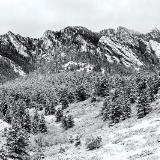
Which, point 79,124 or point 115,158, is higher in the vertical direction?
point 79,124

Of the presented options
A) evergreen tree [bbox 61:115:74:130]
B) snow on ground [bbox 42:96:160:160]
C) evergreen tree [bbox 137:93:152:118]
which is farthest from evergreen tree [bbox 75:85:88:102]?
snow on ground [bbox 42:96:160:160]

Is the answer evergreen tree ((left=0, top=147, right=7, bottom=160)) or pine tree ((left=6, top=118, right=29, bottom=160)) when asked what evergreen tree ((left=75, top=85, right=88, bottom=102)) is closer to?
pine tree ((left=6, top=118, right=29, bottom=160))

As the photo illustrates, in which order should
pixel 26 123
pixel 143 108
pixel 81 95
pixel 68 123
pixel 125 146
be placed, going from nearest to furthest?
pixel 125 146, pixel 143 108, pixel 68 123, pixel 26 123, pixel 81 95

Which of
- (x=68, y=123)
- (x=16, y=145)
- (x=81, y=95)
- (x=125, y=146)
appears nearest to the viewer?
(x=125, y=146)

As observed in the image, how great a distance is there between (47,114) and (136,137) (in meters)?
67.0

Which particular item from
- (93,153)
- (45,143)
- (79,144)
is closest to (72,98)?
(45,143)

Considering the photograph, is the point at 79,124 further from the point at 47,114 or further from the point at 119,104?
the point at 47,114

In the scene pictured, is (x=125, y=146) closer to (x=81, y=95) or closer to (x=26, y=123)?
(x=26, y=123)

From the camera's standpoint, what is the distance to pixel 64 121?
88.1 m

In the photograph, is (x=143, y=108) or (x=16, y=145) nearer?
(x=16, y=145)

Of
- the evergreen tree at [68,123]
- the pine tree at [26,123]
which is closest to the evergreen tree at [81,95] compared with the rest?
the pine tree at [26,123]

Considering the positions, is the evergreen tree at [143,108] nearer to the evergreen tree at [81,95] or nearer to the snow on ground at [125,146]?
the snow on ground at [125,146]

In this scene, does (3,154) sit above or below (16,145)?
below

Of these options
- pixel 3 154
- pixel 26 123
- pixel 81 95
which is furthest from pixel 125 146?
pixel 81 95
